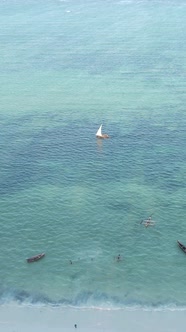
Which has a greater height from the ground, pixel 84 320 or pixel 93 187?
pixel 84 320

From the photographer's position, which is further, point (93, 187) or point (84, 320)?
point (93, 187)

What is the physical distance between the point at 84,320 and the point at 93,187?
127 ft

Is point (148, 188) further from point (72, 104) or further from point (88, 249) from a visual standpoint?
point (72, 104)

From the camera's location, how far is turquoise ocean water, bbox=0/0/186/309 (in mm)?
82750

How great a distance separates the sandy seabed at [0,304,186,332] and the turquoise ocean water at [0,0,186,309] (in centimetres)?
195

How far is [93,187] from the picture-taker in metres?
109

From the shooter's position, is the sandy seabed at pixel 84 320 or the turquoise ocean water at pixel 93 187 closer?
the sandy seabed at pixel 84 320

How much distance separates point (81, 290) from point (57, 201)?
89.3 feet

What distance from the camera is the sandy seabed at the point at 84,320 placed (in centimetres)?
7225

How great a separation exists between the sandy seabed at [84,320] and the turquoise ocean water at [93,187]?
1.95 metres

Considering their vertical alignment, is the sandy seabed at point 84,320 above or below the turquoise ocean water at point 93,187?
above

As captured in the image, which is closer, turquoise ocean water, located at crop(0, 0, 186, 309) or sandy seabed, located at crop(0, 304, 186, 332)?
sandy seabed, located at crop(0, 304, 186, 332)

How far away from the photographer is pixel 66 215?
327ft

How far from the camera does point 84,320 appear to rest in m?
74.2
